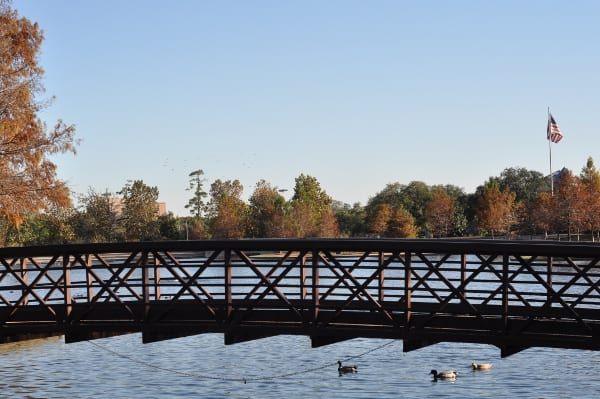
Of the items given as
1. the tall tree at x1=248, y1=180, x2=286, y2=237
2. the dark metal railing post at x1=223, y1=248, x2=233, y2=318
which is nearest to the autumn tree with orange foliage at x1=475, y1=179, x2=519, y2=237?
the tall tree at x1=248, y1=180, x2=286, y2=237

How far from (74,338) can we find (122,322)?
4.26ft

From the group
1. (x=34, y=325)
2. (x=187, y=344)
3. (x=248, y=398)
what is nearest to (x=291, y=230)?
(x=187, y=344)

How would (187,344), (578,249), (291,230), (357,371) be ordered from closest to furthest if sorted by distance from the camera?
(578,249)
(357,371)
(187,344)
(291,230)

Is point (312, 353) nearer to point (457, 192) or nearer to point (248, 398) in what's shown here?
point (248, 398)

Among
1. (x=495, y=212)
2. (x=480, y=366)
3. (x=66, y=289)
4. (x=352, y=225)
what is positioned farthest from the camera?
(x=352, y=225)

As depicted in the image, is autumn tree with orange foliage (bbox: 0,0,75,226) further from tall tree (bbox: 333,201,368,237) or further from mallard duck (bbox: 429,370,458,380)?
tall tree (bbox: 333,201,368,237)

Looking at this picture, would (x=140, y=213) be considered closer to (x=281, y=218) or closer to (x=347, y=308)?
(x=281, y=218)

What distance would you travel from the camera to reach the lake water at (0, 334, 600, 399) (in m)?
29.6

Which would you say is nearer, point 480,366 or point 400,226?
point 480,366

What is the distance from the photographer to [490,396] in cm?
2839

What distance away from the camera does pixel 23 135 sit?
113 ft

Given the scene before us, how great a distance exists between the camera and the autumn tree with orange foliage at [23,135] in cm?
3406

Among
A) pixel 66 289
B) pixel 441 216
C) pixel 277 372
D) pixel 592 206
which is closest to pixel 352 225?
pixel 441 216

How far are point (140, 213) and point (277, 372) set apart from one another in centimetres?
12169
